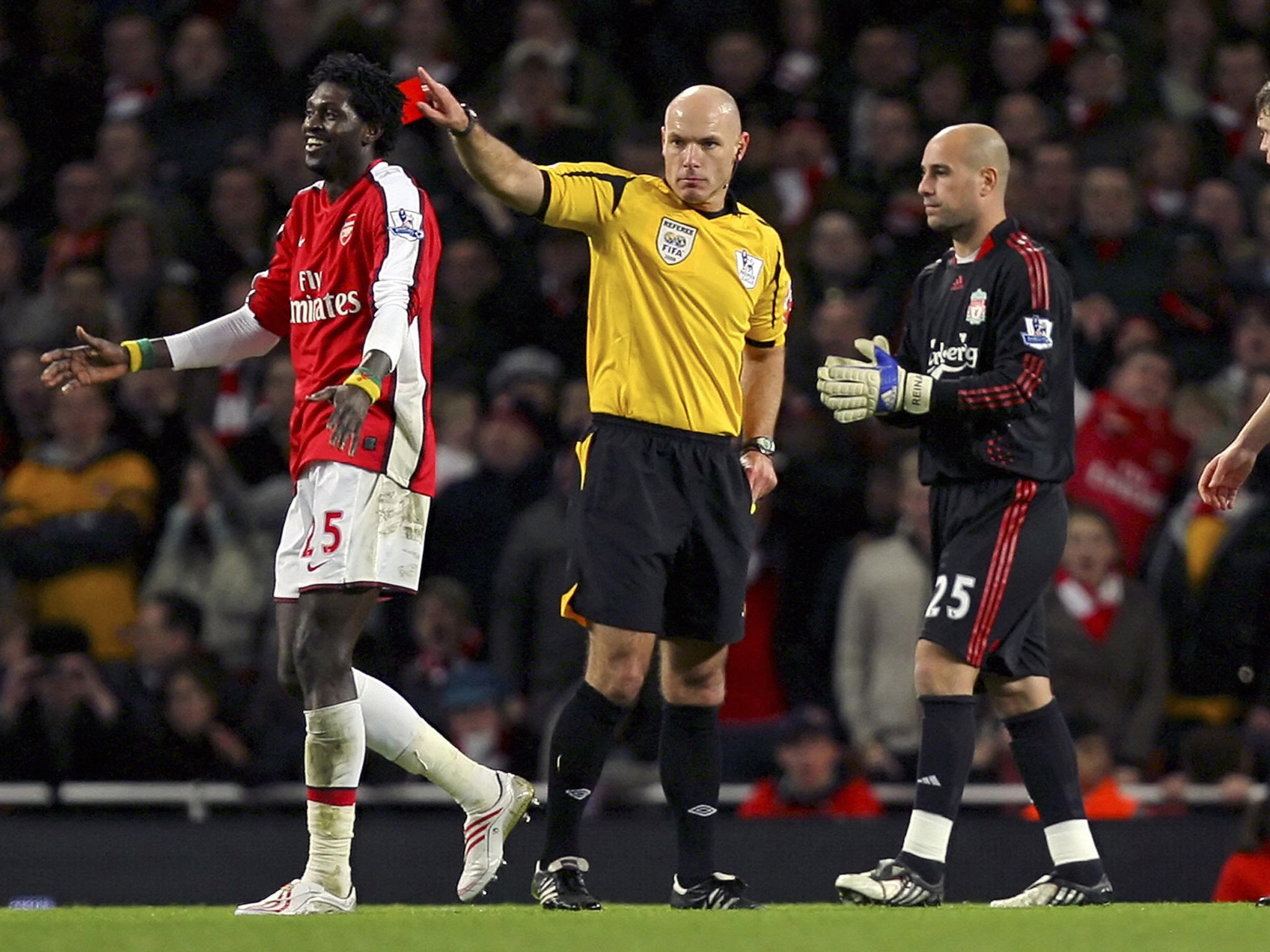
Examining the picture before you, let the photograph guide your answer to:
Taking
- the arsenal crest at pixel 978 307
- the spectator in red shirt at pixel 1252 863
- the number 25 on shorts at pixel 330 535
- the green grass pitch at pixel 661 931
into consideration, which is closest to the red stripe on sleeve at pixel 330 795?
the green grass pitch at pixel 661 931

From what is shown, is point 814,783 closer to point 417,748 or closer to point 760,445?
point 760,445

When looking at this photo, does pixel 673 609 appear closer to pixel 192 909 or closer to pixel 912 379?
pixel 912 379

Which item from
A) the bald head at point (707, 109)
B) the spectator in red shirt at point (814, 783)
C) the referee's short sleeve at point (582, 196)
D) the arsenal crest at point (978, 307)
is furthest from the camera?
the spectator in red shirt at point (814, 783)

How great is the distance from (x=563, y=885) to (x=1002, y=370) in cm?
199

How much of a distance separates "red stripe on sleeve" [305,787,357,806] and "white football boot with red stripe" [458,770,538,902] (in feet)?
1.94

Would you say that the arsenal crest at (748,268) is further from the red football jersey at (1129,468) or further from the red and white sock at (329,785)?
the red football jersey at (1129,468)

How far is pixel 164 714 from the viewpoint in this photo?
31.0 ft

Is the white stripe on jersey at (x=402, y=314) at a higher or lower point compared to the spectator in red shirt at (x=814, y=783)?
higher

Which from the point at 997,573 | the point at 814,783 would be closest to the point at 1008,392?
the point at 997,573

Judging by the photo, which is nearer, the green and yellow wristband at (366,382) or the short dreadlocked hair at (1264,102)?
the green and yellow wristband at (366,382)

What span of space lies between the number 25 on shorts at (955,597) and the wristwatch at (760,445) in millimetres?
697

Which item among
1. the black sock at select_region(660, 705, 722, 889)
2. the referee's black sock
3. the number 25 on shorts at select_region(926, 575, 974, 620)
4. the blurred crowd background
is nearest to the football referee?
the black sock at select_region(660, 705, 722, 889)

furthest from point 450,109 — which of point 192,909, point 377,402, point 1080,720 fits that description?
point 1080,720

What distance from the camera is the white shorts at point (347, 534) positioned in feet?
19.4
